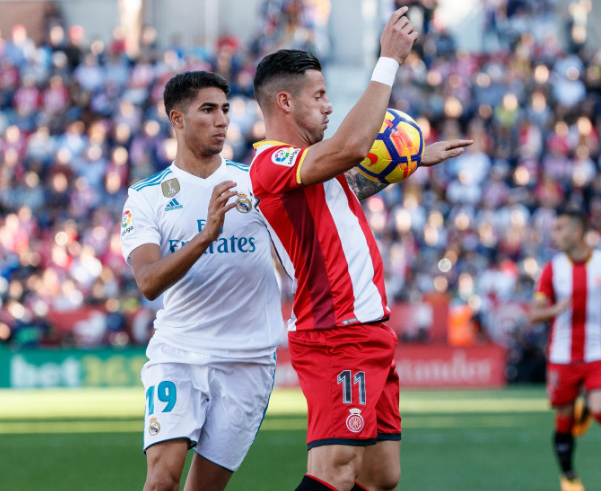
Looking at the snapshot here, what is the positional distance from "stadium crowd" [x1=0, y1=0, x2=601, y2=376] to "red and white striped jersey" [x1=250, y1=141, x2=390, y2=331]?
43.5ft

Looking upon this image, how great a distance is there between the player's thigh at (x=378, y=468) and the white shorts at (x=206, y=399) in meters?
0.79

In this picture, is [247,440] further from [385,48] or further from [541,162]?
[541,162]

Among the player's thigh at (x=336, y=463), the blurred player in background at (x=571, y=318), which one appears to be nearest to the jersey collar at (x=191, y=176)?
the player's thigh at (x=336, y=463)

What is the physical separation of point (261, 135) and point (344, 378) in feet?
55.1

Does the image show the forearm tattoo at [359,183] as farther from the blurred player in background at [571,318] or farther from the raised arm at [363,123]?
the blurred player in background at [571,318]

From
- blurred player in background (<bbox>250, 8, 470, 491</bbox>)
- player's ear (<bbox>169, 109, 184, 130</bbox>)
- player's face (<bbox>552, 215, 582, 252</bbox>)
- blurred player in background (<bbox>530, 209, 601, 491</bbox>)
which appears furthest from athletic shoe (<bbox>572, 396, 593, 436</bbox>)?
player's ear (<bbox>169, 109, 184, 130</bbox>)

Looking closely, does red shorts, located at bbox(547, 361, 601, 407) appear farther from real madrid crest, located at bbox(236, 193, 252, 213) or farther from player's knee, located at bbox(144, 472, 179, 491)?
player's knee, located at bbox(144, 472, 179, 491)

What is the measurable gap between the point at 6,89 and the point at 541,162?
1230 centimetres

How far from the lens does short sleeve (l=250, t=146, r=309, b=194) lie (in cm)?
440

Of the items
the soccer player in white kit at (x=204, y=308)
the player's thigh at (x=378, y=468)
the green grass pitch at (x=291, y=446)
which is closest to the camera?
the player's thigh at (x=378, y=468)

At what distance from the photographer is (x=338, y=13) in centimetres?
2445

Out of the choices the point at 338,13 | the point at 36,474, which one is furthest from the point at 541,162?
the point at 36,474

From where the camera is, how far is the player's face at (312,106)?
463 cm

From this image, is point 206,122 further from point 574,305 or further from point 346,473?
point 574,305
